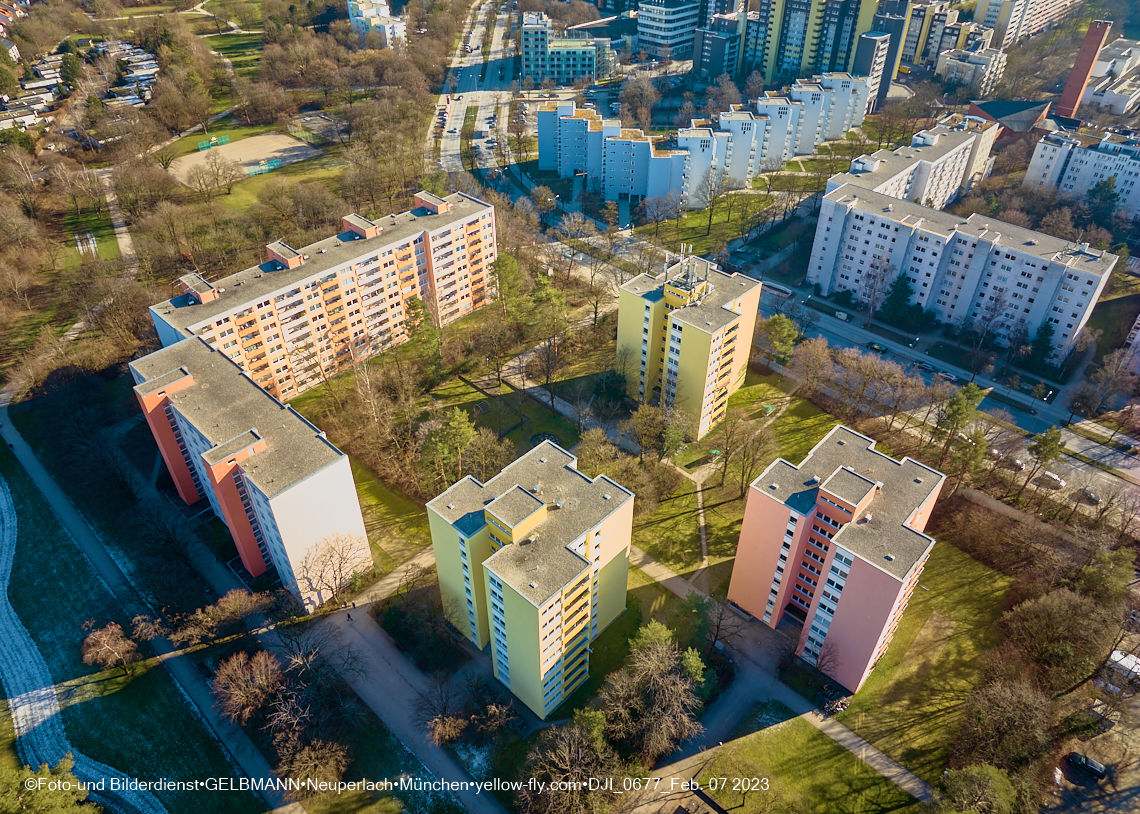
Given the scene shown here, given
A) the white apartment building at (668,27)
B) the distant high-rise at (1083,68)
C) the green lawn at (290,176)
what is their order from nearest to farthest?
the green lawn at (290,176) → the distant high-rise at (1083,68) → the white apartment building at (668,27)

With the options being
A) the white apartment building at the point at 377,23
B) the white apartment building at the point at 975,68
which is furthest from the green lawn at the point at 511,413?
the white apartment building at the point at 975,68

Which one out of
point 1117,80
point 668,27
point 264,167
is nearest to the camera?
point 264,167

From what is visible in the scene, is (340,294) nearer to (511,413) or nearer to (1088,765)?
(511,413)

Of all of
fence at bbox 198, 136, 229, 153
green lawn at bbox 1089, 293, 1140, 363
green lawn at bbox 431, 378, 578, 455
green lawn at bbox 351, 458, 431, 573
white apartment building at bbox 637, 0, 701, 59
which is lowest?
green lawn at bbox 351, 458, 431, 573

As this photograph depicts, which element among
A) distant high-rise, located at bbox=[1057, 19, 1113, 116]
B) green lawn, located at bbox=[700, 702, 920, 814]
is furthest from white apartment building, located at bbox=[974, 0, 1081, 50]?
green lawn, located at bbox=[700, 702, 920, 814]

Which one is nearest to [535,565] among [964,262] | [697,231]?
[964,262]

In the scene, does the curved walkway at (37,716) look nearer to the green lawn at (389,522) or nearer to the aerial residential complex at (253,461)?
the aerial residential complex at (253,461)

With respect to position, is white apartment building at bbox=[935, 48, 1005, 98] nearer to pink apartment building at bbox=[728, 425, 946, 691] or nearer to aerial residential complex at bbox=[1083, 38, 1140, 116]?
aerial residential complex at bbox=[1083, 38, 1140, 116]
